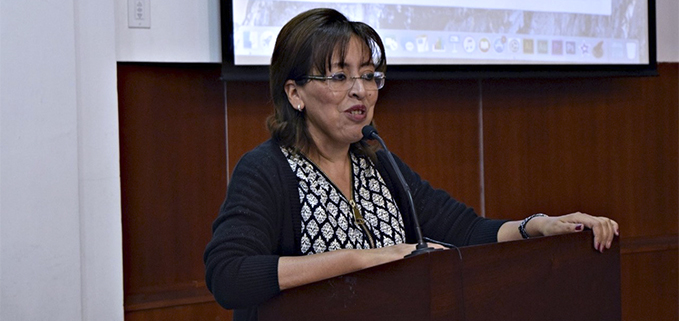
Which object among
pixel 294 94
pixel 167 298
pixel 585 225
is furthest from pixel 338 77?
pixel 167 298

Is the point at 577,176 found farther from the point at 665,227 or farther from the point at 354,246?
the point at 354,246

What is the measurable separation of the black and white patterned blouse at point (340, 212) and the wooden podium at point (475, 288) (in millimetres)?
318

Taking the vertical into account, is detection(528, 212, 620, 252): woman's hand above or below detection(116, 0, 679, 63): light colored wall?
below

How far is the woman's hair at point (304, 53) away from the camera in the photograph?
159 centimetres

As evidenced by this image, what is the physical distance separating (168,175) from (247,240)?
1.31m

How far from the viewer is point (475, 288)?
1.20 meters

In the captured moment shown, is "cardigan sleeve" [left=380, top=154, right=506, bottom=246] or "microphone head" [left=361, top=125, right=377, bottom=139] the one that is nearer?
"microphone head" [left=361, top=125, right=377, bottom=139]

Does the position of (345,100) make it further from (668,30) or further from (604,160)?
(668,30)

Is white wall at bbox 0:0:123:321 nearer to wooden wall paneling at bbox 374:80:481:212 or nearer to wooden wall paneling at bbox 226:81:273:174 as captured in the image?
wooden wall paneling at bbox 226:81:273:174

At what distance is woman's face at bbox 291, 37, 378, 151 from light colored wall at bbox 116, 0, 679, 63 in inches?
42.3

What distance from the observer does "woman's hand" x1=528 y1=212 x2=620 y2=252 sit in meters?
1.40

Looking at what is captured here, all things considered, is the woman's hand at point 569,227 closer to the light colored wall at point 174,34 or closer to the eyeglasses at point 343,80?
the eyeglasses at point 343,80

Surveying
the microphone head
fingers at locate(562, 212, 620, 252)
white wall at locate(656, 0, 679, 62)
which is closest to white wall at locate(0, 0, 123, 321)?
the microphone head

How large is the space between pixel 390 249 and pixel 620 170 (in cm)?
241
